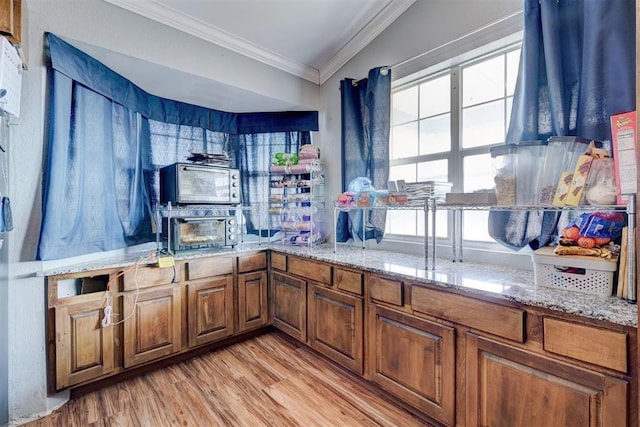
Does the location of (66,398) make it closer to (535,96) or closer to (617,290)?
(617,290)

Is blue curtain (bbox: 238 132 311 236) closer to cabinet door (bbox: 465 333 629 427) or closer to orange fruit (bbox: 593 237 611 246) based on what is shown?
cabinet door (bbox: 465 333 629 427)

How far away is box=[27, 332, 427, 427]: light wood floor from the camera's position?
1664 millimetres

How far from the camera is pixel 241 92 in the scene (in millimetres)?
2662

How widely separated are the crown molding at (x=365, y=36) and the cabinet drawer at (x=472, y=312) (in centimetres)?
212

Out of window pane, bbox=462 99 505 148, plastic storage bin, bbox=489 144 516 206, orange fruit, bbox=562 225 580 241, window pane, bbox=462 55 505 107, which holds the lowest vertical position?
orange fruit, bbox=562 225 580 241

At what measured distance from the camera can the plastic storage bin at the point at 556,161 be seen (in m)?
1.32

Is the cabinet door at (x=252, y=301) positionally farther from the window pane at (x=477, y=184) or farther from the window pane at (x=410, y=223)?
the window pane at (x=477, y=184)

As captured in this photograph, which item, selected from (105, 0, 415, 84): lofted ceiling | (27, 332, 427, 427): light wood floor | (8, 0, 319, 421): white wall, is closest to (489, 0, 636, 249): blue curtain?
(105, 0, 415, 84): lofted ceiling

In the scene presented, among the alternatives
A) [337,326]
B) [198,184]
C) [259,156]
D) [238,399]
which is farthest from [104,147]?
[337,326]

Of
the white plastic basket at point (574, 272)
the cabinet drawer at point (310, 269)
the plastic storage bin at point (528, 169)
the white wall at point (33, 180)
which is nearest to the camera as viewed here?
the white plastic basket at point (574, 272)

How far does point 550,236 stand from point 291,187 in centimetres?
206

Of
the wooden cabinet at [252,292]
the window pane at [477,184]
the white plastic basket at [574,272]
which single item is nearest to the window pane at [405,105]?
the window pane at [477,184]

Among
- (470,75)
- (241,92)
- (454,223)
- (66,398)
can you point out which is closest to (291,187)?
(241,92)

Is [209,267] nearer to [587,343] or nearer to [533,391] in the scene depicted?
[533,391]
